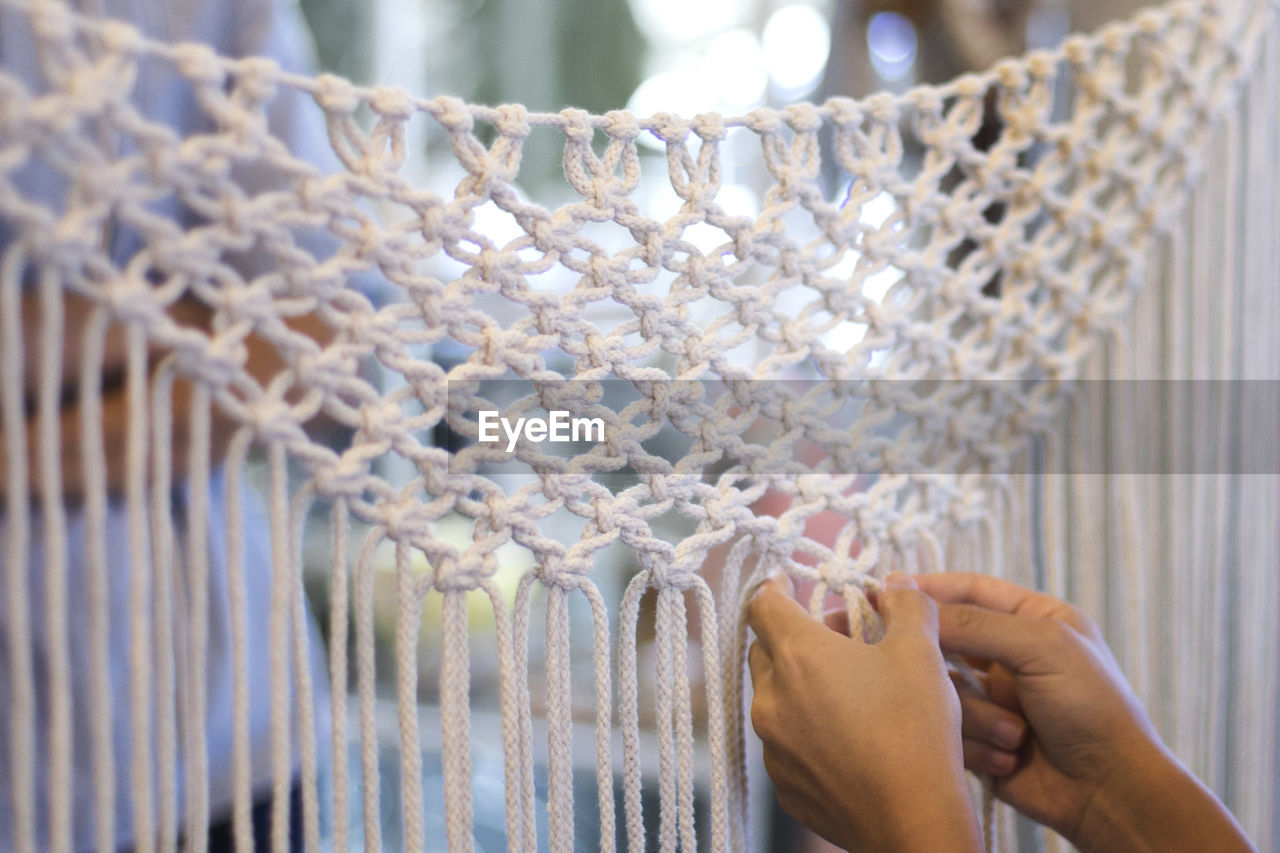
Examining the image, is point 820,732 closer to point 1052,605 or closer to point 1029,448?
point 1052,605

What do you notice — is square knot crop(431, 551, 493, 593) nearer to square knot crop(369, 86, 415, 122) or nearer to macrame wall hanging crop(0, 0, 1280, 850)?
macrame wall hanging crop(0, 0, 1280, 850)

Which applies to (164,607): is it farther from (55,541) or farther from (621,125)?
(621,125)

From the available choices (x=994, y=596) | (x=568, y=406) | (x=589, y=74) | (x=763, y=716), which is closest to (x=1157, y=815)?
(x=994, y=596)

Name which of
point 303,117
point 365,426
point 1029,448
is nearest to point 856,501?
point 1029,448

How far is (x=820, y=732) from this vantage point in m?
0.52

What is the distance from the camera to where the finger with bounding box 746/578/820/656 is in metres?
0.55

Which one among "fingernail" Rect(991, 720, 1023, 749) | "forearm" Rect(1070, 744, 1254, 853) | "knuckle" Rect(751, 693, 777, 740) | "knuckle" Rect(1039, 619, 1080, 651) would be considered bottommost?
"forearm" Rect(1070, 744, 1254, 853)

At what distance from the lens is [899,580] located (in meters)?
0.61

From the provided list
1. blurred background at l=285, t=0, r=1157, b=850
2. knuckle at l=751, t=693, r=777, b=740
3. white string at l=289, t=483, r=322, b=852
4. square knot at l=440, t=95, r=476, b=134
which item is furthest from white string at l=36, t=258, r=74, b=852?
blurred background at l=285, t=0, r=1157, b=850

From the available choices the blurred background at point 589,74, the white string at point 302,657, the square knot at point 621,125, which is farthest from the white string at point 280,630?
the blurred background at point 589,74

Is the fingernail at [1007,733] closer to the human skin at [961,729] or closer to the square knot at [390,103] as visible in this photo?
the human skin at [961,729]

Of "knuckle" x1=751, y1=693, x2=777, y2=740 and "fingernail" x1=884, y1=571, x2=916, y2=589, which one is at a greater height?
"fingernail" x1=884, y1=571, x2=916, y2=589

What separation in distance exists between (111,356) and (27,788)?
221 mm

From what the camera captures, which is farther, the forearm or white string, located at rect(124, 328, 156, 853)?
the forearm
